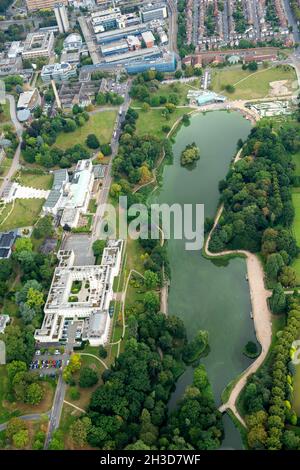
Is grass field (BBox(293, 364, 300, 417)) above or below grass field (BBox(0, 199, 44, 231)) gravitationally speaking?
below

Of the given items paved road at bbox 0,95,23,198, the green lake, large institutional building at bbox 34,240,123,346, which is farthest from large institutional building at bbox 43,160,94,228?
the green lake

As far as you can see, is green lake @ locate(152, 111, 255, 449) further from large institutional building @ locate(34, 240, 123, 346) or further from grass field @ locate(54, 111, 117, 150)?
grass field @ locate(54, 111, 117, 150)

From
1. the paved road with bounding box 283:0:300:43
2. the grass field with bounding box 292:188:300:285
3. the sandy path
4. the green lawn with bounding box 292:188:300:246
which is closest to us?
the sandy path

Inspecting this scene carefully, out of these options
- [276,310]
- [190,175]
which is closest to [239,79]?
[190,175]

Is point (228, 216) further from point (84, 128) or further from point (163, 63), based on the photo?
point (163, 63)

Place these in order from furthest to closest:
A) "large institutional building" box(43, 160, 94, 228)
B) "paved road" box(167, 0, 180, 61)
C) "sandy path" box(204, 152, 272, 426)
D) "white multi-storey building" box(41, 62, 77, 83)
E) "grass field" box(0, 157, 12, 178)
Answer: "paved road" box(167, 0, 180, 61), "white multi-storey building" box(41, 62, 77, 83), "grass field" box(0, 157, 12, 178), "large institutional building" box(43, 160, 94, 228), "sandy path" box(204, 152, 272, 426)

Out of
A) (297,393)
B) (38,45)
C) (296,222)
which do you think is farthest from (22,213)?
(38,45)

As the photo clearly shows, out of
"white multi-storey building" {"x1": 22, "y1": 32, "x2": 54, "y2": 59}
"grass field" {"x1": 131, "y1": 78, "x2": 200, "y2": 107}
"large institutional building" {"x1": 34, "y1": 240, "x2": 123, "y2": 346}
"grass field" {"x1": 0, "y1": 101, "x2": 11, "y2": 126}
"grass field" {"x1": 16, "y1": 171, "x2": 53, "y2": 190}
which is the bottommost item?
"large institutional building" {"x1": 34, "y1": 240, "x2": 123, "y2": 346}
